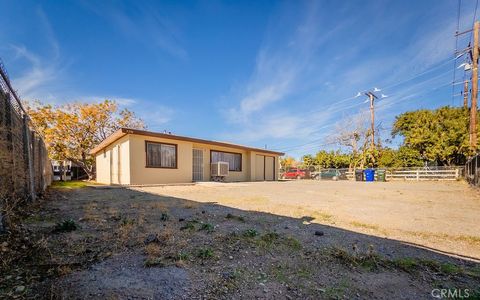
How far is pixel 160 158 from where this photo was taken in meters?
12.5

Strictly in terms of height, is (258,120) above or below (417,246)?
Result: above

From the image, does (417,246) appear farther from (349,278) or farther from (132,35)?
(132,35)

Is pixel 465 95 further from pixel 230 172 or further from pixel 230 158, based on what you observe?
pixel 230 172

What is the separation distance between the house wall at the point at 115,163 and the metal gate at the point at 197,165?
3.99 meters

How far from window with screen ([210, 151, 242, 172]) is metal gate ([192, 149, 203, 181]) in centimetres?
95

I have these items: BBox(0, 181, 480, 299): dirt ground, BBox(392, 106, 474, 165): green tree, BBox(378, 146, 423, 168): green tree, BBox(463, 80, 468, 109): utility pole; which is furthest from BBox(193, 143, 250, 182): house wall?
BBox(463, 80, 468, 109): utility pole

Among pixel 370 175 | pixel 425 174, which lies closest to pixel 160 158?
pixel 370 175

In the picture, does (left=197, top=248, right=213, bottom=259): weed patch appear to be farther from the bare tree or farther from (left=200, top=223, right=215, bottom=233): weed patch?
the bare tree

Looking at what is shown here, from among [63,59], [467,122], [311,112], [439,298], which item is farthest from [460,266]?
[311,112]

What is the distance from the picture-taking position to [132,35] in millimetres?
11016

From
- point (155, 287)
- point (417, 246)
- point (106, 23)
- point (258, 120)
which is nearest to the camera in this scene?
point (155, 287)

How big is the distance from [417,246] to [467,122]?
2619 centimetres

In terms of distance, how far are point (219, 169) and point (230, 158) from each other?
2293mm

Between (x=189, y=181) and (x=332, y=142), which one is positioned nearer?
(x=189, y=181)
